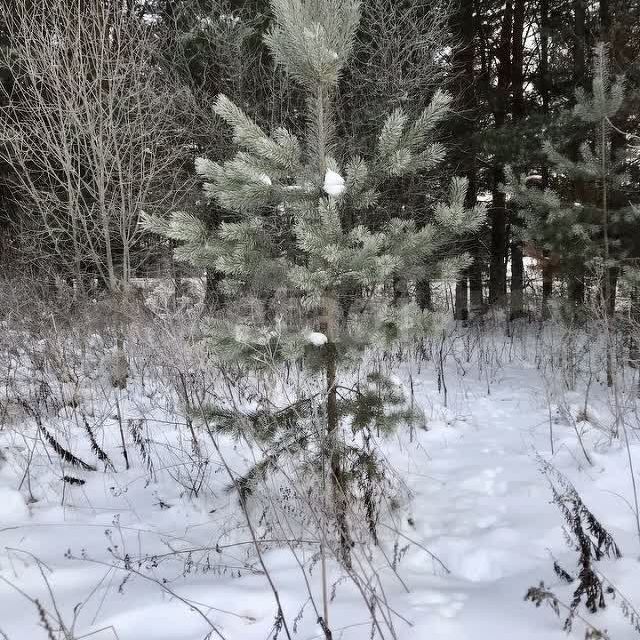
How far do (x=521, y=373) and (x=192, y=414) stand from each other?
548 centimetres

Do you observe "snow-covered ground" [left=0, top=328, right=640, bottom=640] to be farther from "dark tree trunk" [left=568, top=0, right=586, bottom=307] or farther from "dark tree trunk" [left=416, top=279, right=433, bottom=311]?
"dark tree trunk" [left=416, top=279, right=433, bottom=311]

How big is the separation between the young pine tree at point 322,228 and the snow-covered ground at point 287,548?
1.63 ft

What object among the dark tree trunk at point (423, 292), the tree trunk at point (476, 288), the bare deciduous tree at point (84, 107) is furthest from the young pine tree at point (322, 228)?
the tree trunk at point (476, 288)

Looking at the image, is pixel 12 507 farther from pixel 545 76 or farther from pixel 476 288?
pixel 476 288

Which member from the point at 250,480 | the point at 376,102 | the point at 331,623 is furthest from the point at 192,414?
the point at 376,102

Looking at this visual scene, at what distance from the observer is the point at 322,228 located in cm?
228

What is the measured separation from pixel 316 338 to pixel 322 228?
555mm

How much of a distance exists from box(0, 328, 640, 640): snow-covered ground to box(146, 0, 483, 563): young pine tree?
50 cm

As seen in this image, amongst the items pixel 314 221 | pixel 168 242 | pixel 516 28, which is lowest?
pixel 314 221

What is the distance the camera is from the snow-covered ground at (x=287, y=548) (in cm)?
182

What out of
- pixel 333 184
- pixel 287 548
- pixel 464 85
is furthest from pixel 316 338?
pixel 464 85

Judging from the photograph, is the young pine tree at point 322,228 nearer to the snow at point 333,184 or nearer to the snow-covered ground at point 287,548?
the snow at point 333,184

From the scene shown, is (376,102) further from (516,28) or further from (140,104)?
(140,104)

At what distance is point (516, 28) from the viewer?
10.0 metres
